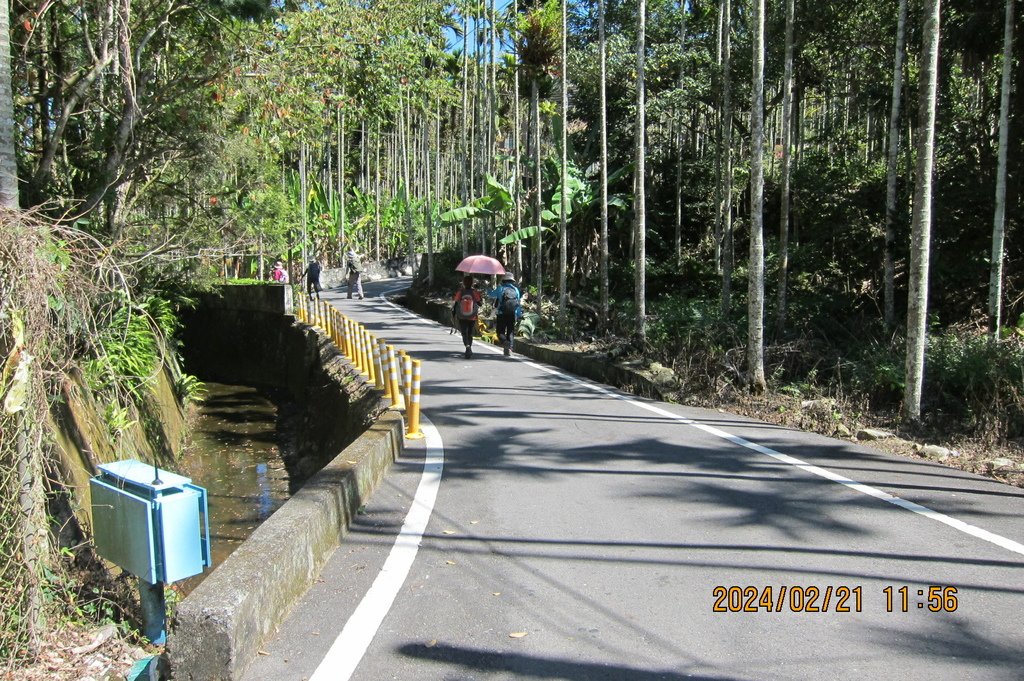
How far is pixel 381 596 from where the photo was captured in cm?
513

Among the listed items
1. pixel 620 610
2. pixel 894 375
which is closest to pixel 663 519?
pixel 620 610

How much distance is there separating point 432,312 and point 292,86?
11.3 meters

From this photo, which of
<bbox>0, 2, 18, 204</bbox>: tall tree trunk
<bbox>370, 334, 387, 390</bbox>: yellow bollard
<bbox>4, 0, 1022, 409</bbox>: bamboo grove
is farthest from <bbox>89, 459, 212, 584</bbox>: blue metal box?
<bbox>370, 334, 387, 390</bbox>: yellow bollard

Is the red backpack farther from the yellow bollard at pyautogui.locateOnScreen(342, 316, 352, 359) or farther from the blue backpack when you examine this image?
the yellow bollard at pyautogui.locateOnScreen(342, 316, 352, 359)

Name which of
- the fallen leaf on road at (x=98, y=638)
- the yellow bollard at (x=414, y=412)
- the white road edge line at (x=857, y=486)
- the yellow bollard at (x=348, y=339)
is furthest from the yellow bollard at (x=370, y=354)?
the fallen leaf on road at (x=98, y=638)

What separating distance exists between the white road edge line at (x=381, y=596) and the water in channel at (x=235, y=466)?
132 inches

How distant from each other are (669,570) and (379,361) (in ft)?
24.9

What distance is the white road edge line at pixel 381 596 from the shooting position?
167 inches

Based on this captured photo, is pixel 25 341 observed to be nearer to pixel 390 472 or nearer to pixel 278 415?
pixel 390 472

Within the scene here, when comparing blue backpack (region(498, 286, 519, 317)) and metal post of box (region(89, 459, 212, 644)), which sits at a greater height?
blue backpack (region(498, 286, 519, 317))

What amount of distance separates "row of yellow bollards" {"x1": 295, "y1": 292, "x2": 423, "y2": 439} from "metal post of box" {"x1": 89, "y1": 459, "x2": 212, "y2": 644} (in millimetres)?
4951

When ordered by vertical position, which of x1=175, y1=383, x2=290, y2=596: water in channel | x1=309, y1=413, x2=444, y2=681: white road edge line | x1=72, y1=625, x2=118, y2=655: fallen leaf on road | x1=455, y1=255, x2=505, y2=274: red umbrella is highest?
x1=455, y1=255, x2=505, y2=274: red umbrella

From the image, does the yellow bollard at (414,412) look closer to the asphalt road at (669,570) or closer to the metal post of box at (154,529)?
the asphalt road at (669,570)

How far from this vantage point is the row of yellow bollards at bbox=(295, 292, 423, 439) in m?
9.82
